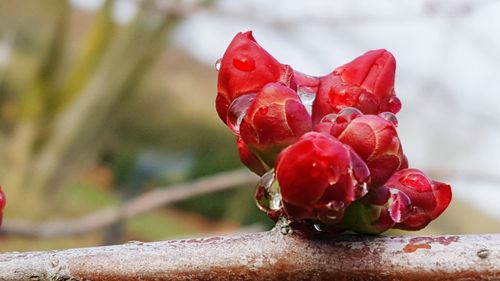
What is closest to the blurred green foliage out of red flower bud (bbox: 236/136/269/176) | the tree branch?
the tree branch

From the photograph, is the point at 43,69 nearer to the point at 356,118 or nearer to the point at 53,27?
the point at 53,27

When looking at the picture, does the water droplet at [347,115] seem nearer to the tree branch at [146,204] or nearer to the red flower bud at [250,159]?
the red flower bud at [250,159]

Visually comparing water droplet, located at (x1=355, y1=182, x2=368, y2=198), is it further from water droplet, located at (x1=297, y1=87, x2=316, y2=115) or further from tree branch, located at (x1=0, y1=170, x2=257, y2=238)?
tree branch, located at (x1=0, y1=170, x2=257, y2=238)

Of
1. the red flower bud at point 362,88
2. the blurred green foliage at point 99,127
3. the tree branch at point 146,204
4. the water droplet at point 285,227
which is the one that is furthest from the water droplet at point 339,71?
the blurred green foliage at point 99,127

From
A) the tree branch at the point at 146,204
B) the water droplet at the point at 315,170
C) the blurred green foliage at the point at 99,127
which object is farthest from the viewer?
the blurred green foliage at the point at 99,127

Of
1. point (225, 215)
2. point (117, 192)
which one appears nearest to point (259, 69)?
point (225, 215)

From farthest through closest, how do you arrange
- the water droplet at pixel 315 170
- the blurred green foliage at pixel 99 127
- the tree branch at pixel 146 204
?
the blurred green foliage at pixel 99 127
the tree branch at pixel 146 204
the water droplet at pixel 315 170
